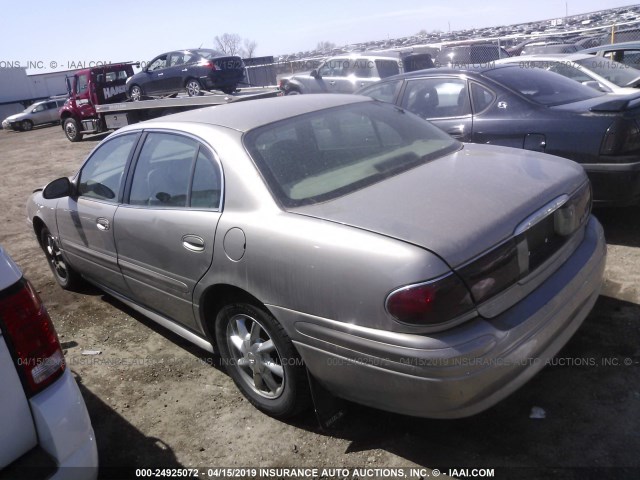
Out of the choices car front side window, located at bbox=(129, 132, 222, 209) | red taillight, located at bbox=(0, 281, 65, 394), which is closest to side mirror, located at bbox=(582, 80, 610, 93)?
car front side window, located at bbox=(129, 132, 222, 209)

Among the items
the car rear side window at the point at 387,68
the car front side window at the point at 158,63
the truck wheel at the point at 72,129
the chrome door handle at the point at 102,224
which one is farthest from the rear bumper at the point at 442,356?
the truck wheel at the point at 72,129

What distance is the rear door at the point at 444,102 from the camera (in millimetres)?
5328

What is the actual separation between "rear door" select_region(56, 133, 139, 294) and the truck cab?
15.1m

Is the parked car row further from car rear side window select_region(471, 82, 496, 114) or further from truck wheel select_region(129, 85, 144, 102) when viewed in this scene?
truck wheel select_region(129, 85, 144, 102)

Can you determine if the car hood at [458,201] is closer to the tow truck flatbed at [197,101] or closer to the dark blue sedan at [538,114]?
the dark blue sedan at [538,114]

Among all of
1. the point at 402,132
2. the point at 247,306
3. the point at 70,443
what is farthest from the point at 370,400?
the point at 402,132

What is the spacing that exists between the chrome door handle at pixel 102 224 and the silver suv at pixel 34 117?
2985 cm

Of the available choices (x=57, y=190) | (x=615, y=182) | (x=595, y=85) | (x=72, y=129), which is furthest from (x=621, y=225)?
(x=72, y=129)

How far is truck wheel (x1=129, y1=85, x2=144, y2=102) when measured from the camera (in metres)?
17.3

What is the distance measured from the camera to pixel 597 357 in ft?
10.4

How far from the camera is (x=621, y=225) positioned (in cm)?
512

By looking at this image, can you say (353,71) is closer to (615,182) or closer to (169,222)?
(615,182)

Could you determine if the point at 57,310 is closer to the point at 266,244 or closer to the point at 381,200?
the point at 266,244

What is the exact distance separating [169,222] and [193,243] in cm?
29
